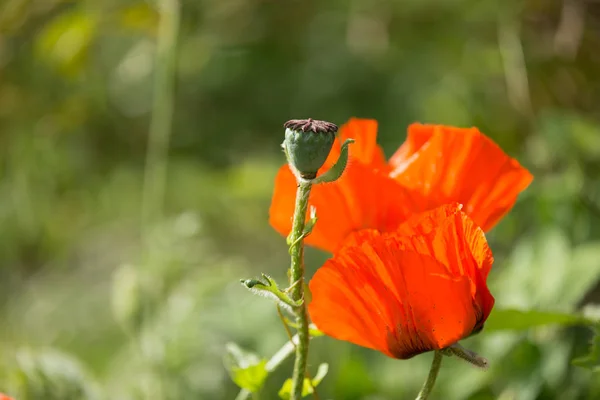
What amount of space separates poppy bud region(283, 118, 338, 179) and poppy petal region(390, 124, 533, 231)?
0.38ft

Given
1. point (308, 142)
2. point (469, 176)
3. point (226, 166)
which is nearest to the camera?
point (308, 142)

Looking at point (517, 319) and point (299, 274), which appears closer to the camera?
point (299, 274)

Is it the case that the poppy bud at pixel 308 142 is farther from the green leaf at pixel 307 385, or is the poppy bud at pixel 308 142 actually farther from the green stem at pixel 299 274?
the green leaf at pixel 307 385

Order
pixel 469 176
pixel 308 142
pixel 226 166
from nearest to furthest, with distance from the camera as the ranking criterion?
1. pixel 308 142
2. pixel 469 176
3. pixel 226 166

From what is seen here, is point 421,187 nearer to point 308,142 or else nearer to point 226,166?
point 308,142

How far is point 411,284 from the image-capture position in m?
0.38

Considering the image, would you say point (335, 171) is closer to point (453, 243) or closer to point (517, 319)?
point (453, 243)

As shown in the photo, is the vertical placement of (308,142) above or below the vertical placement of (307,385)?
above

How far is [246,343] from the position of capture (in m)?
0.82

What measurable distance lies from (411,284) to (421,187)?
0.27 ft

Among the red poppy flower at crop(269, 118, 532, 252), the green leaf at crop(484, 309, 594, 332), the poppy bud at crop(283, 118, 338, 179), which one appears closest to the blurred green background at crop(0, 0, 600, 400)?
the green leaf at crop(484, 309, 594, 332)

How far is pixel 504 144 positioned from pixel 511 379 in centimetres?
53

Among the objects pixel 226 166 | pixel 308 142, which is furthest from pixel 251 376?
pixel 226 166

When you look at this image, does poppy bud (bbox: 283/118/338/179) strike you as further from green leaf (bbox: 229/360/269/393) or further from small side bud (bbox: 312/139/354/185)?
green leaf (bbox: 229/360/269/393)
